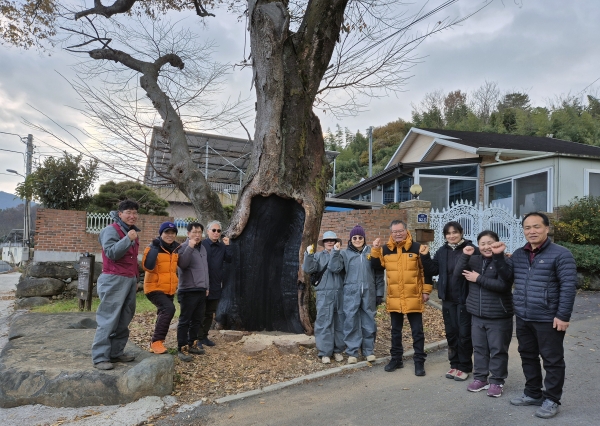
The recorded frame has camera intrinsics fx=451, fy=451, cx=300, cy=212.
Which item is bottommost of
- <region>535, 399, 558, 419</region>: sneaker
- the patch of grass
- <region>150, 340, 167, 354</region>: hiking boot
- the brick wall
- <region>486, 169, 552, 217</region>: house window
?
the patch of grass

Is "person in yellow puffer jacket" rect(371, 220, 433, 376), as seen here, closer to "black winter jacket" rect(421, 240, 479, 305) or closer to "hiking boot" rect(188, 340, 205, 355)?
"black winter jacket" rect(421, 240, 479, 305)

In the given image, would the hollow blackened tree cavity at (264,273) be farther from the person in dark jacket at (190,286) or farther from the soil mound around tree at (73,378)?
the soil mound around tree at (73,378)

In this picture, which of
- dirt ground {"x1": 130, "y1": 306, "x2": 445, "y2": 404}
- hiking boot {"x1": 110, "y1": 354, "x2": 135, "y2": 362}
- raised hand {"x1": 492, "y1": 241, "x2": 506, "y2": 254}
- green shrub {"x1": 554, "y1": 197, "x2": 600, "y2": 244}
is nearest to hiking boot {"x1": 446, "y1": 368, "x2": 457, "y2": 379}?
dirt ground {"x1": 130, "y1": 306, "x2": 445, "y2": 404}

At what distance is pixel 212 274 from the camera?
19.8ft

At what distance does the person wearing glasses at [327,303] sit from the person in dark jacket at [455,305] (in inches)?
50.1

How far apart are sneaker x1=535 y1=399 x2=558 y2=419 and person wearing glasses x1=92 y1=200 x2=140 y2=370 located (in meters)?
3.95

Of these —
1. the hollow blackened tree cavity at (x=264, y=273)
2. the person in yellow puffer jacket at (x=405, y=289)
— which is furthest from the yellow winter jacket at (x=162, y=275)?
the person in yellow puffer jacket at (x=405, y=289)

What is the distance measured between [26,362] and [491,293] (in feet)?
15.5

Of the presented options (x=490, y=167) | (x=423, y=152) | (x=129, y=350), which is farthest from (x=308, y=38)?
→ (x=423, y=152)

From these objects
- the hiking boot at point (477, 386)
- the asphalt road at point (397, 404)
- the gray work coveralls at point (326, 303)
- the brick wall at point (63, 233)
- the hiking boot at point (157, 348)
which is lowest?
the asphalt road at point (397, 404)

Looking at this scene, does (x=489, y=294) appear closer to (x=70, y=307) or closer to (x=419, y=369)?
(x=419, y=369)

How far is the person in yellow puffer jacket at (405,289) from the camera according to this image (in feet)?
17.2

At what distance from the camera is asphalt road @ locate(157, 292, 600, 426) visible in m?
3.97

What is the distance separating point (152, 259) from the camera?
5.09 metres
